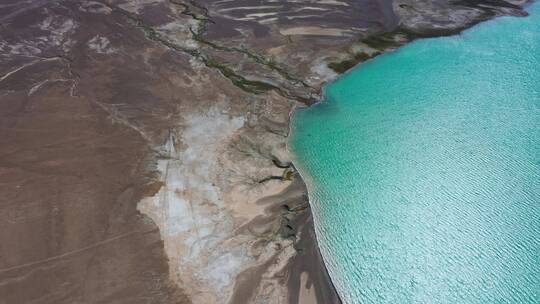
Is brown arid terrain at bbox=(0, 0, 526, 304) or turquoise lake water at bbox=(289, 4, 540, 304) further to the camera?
turquoise lake water at bbox=(289, 4, 540, 304)

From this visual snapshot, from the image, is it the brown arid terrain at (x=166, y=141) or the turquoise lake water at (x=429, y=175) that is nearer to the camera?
the brown arid terrain at (x=166, y=141)

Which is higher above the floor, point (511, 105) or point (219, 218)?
point (511, 105)

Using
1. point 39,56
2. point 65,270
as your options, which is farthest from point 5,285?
point 39,56

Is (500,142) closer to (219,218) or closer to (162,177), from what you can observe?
(219,218)
